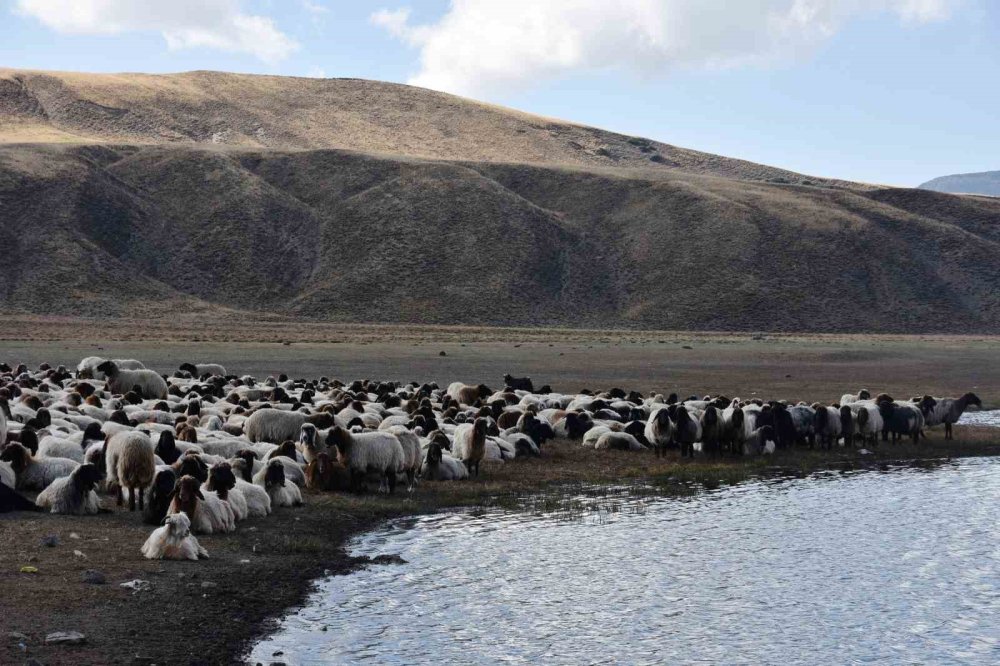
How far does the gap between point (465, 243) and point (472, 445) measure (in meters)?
81.4

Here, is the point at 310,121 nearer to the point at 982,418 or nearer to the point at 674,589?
the point at 982,418

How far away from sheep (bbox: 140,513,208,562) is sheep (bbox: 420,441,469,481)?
21.6ft

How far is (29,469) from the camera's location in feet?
49.7

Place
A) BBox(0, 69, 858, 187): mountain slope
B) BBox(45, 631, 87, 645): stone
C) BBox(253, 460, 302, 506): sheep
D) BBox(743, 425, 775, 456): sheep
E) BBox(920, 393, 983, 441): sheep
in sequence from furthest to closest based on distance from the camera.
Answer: BBox(0, 69, 858, 187): mountain slope
BBox(920, 393, 983, 441): sheep
BBox(743, 425, 775, 456): sheep
BBox(253, 460, 302, 506): sheep
BBox(45, 631, 87, 645): stone

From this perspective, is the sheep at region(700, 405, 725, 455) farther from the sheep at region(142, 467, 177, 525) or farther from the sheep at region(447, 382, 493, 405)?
the sheep at region(142, 467, 177, 525)

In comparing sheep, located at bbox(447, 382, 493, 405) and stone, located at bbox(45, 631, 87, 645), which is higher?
sheep, located at bbox(447, 382, 493, 405)

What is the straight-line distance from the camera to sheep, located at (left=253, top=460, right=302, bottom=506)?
15.6 meters

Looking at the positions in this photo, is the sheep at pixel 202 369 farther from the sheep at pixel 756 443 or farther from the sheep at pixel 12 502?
the sheep at pixel 12 502

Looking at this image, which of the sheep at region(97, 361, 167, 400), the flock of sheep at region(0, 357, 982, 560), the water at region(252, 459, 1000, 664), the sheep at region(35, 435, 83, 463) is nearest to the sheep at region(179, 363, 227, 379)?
the flock of sheep at region(0, 357, 982, 560)

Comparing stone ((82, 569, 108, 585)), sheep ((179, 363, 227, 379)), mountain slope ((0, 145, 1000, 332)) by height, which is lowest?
stone ((82, 569, 108, 585))

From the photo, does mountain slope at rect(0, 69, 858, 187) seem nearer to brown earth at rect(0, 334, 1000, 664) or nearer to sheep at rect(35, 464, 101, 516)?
brown earth at rect(0, 334, 1000, 664)

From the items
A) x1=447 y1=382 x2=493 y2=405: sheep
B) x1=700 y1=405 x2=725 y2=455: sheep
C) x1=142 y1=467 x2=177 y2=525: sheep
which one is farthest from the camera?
x1=447 y1=382 x2=493 y2=405: sheep

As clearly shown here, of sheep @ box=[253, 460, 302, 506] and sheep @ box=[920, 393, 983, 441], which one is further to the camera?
sheep @ box=[920, 393, 983, 441]

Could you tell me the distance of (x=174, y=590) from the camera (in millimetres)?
11039
